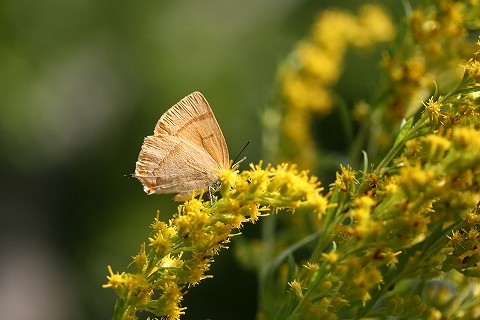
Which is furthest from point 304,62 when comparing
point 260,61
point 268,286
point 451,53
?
point 260,61

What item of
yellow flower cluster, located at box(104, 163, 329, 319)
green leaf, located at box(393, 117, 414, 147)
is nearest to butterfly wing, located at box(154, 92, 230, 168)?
yellow flower cluster, located at box(104, 163, 329, 319)

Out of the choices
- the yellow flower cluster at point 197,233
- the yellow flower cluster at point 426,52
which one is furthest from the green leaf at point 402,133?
the yellow flower cluster at point 426,52

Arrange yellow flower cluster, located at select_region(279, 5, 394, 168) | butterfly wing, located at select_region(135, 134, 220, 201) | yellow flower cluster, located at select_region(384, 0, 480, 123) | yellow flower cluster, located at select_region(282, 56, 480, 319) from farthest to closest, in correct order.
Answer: yellow flower cluster, located at select_region(279, 5, 394, 168)
yellow flower cluster, located at select_region(384, 0, 480, 123)
butterfly wing, located at select_region(135, 134, 220, 201)
yellow flower cluster, located at select_region(282, 56, 480, 319)

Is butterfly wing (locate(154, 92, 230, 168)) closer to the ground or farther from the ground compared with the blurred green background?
farther from the ground

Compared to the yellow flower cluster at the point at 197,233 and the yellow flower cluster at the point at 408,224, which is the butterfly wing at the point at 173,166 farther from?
the yellow flower cluster at the point at 408,224

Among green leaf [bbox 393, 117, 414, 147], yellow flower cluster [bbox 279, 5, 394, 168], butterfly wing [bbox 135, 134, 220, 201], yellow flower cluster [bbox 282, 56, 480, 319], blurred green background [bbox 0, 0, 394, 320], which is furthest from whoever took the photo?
blurred green background [bbox 0, 0, 394, 320]

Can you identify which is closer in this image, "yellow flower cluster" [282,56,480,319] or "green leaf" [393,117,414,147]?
"yellow flower cluster" [282,56,480,319]

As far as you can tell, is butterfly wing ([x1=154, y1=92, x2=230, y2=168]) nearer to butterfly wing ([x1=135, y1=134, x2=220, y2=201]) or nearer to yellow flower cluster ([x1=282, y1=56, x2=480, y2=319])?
butterfly wing ([x1=135, y1=134, x2=220, y2=201])
